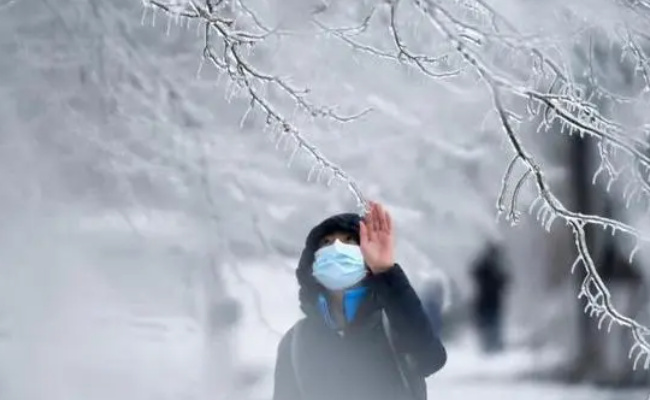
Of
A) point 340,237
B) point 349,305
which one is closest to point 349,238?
point 340,237

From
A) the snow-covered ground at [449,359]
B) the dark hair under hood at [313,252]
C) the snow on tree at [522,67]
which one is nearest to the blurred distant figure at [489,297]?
the snow-covered ground at [449,359]

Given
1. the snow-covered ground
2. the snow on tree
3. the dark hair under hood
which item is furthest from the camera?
the snow-covered ground

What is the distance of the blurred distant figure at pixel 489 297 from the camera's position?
659 centimetres

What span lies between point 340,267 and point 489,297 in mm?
4032

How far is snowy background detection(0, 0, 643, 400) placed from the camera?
5734 mm

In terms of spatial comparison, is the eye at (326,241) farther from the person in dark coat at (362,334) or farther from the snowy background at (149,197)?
the snowy background at (149,197)

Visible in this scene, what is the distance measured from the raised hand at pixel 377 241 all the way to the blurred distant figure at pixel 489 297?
12.4 feet

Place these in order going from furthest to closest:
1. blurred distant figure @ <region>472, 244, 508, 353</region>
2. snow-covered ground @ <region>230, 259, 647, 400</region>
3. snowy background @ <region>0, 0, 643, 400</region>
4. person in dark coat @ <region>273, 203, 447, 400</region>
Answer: blurred distant figure @ <region>472, 244, 508, 353</region>
snow-covered ground @ <region>230, 259, 647, 400</region>
snowy background @ <region>0, 0, 643, 400</region>
person in dark coat @ <region>273, 203, 447, 400</region>

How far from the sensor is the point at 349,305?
9.31 ft

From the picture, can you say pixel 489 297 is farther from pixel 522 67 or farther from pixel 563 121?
pixel 563 121

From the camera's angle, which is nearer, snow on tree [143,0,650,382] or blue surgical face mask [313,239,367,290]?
snow on tree [143,0,650,382]

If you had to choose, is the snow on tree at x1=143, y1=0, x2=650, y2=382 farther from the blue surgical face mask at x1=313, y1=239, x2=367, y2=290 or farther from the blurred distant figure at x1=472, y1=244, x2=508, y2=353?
the blurred distant figure at x1=472, y1=244, x2=508, y2=353

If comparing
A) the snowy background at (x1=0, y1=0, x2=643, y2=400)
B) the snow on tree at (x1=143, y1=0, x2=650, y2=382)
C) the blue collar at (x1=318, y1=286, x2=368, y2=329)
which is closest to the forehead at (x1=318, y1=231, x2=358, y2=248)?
the blue collar at (x1=318, y1=286, x2=368, y2=329)

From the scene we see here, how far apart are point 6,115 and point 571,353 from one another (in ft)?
10.4
